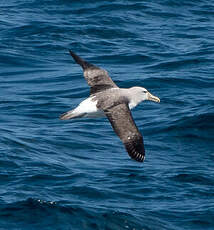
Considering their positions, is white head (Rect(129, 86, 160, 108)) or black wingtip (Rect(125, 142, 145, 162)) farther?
white head (Rect(129, 86, 160, 108))

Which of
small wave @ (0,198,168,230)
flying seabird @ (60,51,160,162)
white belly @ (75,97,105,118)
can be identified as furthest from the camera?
white belly @ (75,97,105,118)

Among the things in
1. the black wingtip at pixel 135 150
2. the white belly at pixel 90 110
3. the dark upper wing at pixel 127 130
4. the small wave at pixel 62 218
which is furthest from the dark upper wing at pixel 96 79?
the small wave at pixel 62 218

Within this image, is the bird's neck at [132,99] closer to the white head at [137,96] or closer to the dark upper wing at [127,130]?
the white head at [137,96]

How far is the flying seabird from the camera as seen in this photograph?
13.2 meters

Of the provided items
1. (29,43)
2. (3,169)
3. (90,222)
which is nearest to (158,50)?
(29,43)

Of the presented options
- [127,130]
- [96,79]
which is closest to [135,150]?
[127,130]

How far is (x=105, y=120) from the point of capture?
64.3 ft

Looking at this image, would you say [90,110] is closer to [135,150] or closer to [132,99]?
[132,99]

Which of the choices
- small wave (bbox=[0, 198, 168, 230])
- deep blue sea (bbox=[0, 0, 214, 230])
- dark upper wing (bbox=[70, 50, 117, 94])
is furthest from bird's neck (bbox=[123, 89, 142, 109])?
small wave (bbox=[0, 198, 168, 230])

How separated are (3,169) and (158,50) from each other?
35.4 ft

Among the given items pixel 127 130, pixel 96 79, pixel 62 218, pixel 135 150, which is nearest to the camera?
pixel 135 150

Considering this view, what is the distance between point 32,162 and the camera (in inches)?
649

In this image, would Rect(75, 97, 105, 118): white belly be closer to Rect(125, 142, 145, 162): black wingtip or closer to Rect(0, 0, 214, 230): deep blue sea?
Rect(125, 142, 145, 162): black wingtip

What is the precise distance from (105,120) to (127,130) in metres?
6.21
